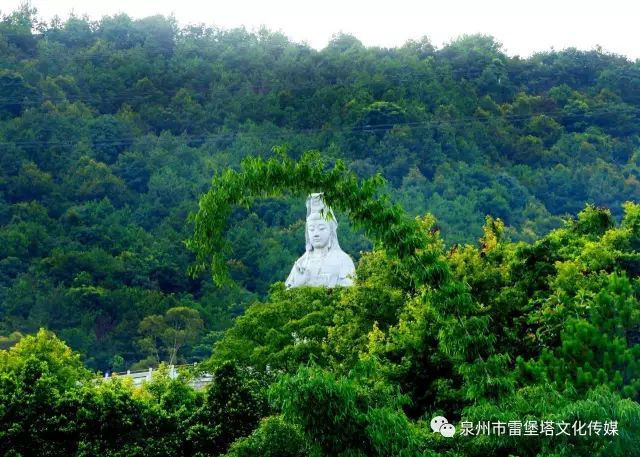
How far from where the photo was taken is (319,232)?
98.6ft

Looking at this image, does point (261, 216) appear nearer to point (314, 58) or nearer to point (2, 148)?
point (2, 148)

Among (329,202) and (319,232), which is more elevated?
(319,232)

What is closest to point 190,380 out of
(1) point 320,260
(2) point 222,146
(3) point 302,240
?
(1) point 320,260

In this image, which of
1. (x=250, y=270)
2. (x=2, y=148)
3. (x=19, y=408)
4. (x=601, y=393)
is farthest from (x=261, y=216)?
(x=601, y=393)

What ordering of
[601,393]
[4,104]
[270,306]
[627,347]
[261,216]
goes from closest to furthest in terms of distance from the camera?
[601,393], [627,347], [270,306], [261,216], [4,104]

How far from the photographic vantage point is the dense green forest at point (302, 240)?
1087 cm

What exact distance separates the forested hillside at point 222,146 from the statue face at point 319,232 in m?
12.4

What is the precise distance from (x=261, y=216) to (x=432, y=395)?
42864mm

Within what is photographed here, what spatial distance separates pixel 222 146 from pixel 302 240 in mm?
13372

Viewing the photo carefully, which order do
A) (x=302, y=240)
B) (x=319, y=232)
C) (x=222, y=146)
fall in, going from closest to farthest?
(x=319, y=232)
(x=302, y=240)
(x=222, y=146)

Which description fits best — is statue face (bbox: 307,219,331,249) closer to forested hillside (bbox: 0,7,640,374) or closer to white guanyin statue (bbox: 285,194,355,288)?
white guanyin statue (bbox: 285,194,355,288)

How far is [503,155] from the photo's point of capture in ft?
221

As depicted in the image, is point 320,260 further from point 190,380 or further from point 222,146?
point 222,146

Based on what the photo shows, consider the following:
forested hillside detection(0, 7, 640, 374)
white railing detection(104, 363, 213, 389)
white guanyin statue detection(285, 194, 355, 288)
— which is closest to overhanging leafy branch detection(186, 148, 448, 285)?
white railing detection(104, 363, 213, 389)
